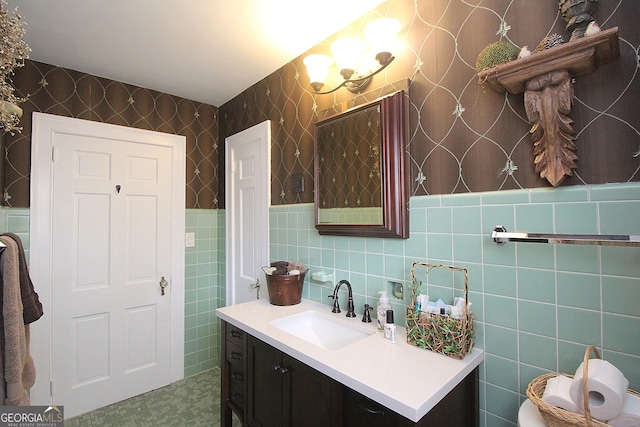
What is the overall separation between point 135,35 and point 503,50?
192 cm

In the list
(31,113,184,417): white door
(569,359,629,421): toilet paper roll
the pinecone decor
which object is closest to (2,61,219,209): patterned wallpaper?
(31,113,184,417): white door

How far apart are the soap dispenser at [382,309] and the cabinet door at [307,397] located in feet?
1.23

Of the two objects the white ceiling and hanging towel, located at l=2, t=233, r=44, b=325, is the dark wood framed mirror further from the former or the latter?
hanging towel, located at l=2, t=233, r=44, b=325

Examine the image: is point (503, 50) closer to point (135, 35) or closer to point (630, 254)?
point (630, 254)

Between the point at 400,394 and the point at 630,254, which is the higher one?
the point at 630,254

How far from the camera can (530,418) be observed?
872 millimetres

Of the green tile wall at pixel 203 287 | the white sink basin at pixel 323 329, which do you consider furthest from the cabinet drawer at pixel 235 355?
the green tile wall at pixel 203 287

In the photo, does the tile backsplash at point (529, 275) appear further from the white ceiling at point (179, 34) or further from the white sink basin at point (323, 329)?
the white ceiling at point (179, 34)

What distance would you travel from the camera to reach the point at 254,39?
1825mm

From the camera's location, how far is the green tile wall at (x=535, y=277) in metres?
0.91

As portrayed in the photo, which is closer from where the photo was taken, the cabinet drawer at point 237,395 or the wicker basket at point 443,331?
the wicker basket at point 443,331

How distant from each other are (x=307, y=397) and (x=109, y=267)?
1.92m

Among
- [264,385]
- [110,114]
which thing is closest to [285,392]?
[264,385]

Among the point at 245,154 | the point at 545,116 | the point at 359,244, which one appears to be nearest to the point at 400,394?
the point at 359,244
